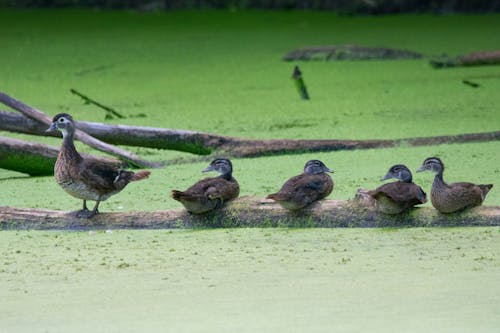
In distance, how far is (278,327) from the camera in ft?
11.5

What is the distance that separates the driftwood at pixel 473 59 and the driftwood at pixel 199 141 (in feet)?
9.90

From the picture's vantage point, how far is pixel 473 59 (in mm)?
9781

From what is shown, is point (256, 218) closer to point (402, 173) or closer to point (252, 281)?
point (402, 173)

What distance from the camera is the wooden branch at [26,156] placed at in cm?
645

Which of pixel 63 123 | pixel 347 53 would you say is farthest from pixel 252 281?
pixel 347 53

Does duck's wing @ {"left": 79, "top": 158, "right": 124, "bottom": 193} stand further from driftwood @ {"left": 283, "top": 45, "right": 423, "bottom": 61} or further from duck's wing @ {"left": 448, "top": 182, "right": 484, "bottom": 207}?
driftwood @ {"left": 283, "top": 45, "right": 423, "bottom": 61}

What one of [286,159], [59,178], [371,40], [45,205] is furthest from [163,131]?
[371,40]

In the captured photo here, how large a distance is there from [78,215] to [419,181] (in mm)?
1556

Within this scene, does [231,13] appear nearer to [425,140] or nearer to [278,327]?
[425,140]

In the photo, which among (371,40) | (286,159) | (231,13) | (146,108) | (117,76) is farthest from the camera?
(231,13)

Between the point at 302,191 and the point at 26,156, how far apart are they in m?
2.04

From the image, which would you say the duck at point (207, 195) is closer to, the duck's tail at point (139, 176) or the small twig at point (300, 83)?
the duck's tail at point (139, 176)

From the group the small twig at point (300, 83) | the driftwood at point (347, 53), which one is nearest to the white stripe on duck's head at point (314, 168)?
the small twig at point (300, 83)

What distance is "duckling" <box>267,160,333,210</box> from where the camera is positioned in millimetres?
4832
